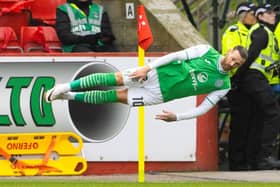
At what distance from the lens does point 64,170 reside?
15062 mm

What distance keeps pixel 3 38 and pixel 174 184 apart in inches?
145

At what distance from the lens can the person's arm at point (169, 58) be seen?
13.1 m

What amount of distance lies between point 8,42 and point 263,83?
353cm

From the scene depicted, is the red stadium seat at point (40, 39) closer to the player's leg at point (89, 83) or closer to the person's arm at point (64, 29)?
the person's arm at point (64, 29)

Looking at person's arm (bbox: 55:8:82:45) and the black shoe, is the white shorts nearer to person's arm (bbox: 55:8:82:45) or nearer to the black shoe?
person's arm (bbox: 55:8:82:45)

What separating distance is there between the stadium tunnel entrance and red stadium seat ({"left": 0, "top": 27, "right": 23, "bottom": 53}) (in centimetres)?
114

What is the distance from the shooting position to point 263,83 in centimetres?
1576

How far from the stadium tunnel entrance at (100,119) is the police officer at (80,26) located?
0.50 meters

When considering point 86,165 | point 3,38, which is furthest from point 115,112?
point 3,38

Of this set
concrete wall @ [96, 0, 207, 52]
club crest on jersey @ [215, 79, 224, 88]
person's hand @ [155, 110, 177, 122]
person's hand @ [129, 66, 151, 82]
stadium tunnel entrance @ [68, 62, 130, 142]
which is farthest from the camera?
concrete wall @ [96, 0, 207, 52]

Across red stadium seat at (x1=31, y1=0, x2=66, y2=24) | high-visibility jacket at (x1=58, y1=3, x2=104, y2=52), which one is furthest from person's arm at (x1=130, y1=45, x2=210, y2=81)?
red stadium seat at (x1=31, y1=0, x2=66, y2=24)

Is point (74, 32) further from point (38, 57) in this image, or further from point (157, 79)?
point (157, 79)

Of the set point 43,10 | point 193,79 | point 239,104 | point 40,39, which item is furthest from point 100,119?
point 193,79

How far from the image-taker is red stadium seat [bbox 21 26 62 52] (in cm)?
1572
